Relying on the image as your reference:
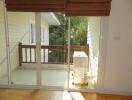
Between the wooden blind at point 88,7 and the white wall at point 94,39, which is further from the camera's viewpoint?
the white wall at point 94,39

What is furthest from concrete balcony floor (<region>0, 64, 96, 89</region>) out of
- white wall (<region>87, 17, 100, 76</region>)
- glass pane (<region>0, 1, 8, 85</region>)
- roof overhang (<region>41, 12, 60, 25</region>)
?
roof overhang (<region>41, 12, 60, 25</region>)

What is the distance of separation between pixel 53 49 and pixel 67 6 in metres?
1.11

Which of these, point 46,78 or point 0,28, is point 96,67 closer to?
point 46,78

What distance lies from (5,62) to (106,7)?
2.65 meters

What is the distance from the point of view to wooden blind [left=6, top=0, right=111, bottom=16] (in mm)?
3389

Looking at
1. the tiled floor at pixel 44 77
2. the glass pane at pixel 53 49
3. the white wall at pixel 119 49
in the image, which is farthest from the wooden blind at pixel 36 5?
the tiled floor at pixel 44 77

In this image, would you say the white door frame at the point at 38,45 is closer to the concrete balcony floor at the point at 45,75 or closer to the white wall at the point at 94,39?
the concrete balcony floor at the point at 45,75

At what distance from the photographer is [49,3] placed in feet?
11.4

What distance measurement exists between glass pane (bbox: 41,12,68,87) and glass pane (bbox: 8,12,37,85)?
0.26 metres

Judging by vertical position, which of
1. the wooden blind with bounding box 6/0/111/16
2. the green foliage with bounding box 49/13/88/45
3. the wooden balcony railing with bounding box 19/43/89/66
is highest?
the wooden blind with bounding box 6/0/111/16

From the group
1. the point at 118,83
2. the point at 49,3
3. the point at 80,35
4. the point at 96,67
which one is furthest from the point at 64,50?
the point at 118,83

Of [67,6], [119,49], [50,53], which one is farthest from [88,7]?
[50,53]

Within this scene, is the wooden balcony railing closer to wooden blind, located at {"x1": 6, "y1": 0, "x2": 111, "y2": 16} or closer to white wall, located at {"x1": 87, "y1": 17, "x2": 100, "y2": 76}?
white wall, located at {"x1": 87, "y1": 17, "x2": 100, "y2": 76}

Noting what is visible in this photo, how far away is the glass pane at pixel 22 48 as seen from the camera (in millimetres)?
4051
